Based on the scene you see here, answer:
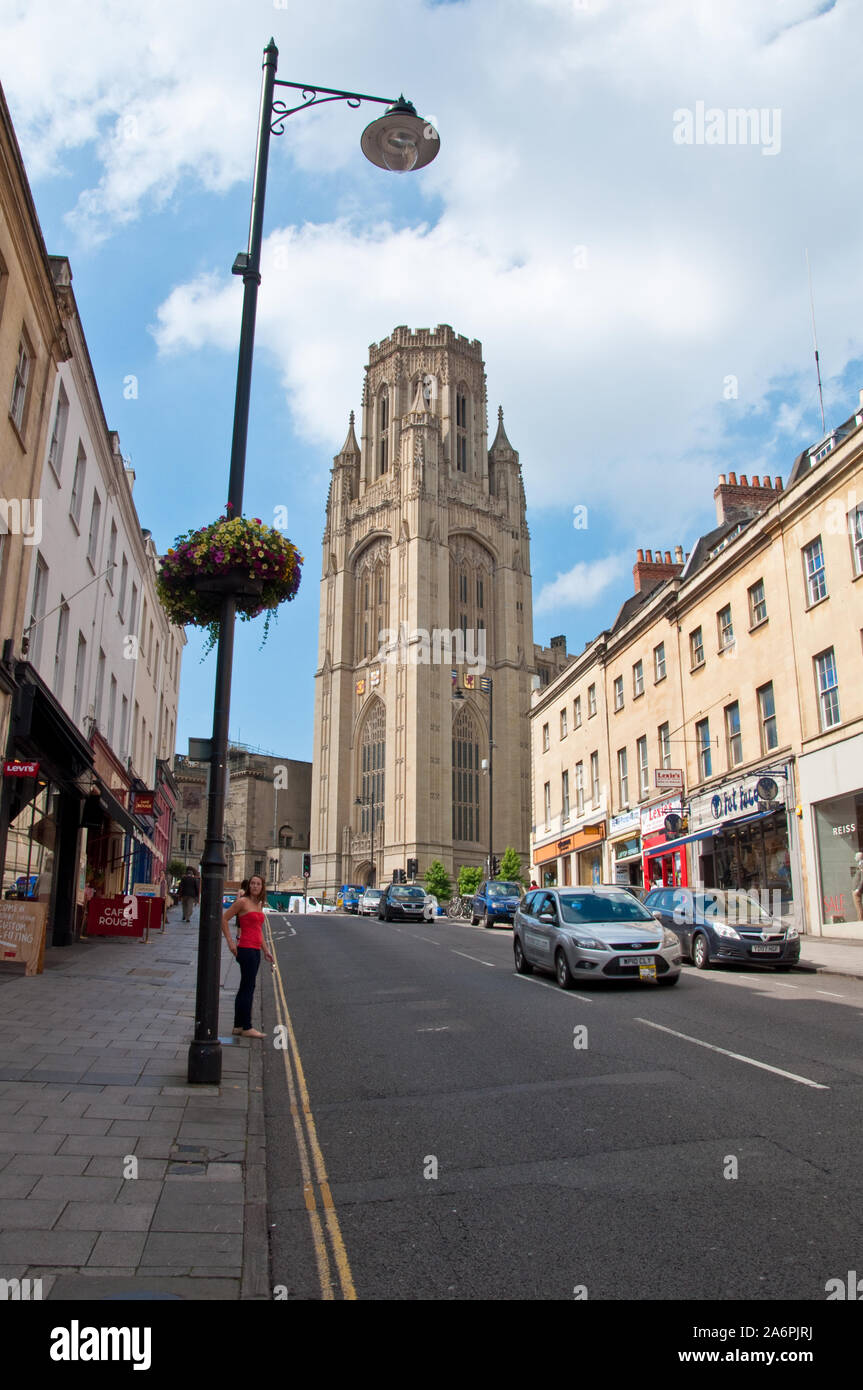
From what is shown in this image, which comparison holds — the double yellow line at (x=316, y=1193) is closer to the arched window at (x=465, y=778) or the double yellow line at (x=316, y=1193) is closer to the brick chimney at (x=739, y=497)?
the brick chimney at (x=739, y=497)

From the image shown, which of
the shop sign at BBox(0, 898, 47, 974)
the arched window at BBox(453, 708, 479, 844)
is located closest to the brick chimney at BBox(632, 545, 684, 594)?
the shop sign at BBox(0, 898, 47, 974)

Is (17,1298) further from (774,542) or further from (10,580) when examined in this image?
(774,542)

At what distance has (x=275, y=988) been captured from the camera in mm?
14258

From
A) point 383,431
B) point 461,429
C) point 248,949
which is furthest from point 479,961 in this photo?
point 383,431

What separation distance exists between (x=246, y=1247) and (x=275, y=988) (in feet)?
33.7

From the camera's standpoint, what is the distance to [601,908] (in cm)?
1431

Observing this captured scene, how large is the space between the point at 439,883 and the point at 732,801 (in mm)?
45544

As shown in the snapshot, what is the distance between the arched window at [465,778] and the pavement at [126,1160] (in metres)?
68.7

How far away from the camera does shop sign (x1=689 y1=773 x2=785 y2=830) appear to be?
2247 centimetres

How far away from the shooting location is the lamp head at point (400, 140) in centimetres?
895

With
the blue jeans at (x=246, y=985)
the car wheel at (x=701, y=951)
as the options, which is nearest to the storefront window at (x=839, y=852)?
the car wheel at (x=701, y=951)
